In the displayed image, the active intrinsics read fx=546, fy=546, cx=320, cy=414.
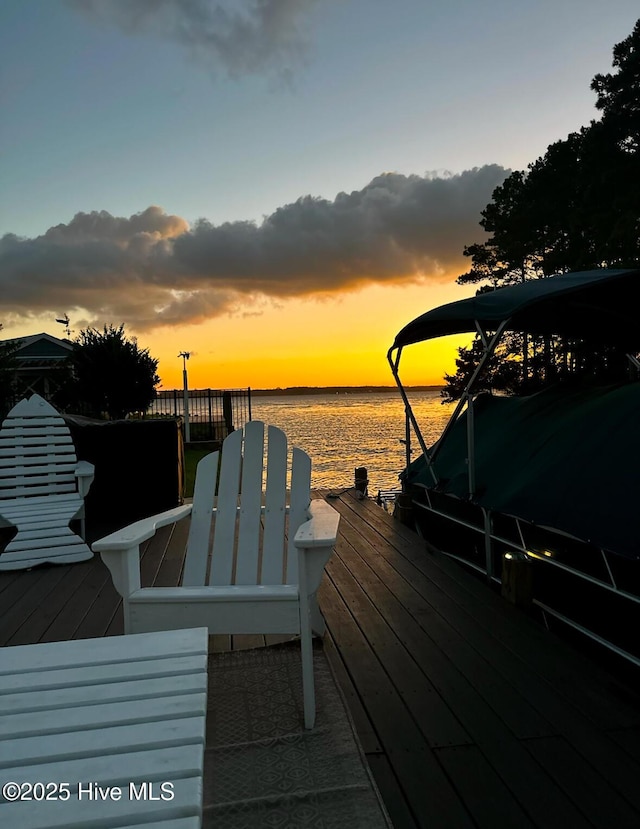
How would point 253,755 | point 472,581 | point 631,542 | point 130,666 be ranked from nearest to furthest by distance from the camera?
point 130,666 < point 253,755 < point 631,542 < point 472,581

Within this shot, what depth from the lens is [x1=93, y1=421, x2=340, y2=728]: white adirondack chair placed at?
213 cm

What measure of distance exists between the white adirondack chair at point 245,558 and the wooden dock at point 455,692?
38cm

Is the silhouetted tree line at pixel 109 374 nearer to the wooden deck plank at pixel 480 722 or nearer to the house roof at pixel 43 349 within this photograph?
the house roof at pixel 43 349

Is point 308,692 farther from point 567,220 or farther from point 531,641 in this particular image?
point 567,220

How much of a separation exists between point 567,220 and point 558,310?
52.4 ft

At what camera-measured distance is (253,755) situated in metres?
1.92

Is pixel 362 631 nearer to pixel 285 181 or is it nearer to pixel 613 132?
pixel 285 181

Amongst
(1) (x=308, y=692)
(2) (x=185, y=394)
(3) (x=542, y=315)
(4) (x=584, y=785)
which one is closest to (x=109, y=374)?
(2) (x=185, y=394)

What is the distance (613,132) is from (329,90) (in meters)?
11.3

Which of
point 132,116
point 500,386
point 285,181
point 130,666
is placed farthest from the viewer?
point 500,386

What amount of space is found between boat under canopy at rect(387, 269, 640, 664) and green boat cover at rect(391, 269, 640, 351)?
0.04ft

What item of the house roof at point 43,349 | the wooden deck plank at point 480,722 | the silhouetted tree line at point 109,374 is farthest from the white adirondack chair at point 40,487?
the house roof at point 43,349

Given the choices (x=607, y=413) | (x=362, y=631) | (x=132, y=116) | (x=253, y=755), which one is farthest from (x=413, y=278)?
(x=253, y=755)

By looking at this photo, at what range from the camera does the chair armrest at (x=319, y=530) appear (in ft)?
6.66
